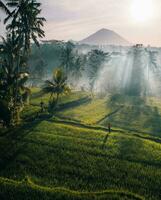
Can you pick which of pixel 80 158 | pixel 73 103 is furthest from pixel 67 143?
pixel 73 103

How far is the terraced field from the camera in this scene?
30.4 m

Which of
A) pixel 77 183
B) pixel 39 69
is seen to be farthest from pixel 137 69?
pixel 77 183

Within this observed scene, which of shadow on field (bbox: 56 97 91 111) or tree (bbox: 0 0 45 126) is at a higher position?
tree (bbox: 0 0 45 126)

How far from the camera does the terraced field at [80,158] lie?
99.7 feet

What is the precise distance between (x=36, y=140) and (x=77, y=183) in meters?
12.4

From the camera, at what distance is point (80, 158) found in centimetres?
3841

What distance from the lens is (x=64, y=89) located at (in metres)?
60.6

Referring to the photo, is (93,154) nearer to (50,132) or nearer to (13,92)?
(50,132)

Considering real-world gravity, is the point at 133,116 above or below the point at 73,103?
below

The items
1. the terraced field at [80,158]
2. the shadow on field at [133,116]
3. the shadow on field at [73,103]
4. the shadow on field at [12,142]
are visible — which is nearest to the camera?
the terraced field at [80,158]

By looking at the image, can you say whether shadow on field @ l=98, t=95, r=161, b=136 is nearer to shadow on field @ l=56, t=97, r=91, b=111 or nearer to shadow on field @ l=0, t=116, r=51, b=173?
shadow on field @ l=56, t=97, r=91, b=111

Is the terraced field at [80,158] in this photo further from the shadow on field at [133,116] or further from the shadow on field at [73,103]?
the shadow on field at [73,103]

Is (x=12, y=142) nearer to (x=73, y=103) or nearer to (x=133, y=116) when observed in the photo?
(x=133, y=116)

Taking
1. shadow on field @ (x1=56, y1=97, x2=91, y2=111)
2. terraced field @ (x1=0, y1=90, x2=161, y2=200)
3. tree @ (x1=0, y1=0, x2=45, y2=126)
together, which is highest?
tree @ (x1=0, y1=0, x2=45, y2=126)
